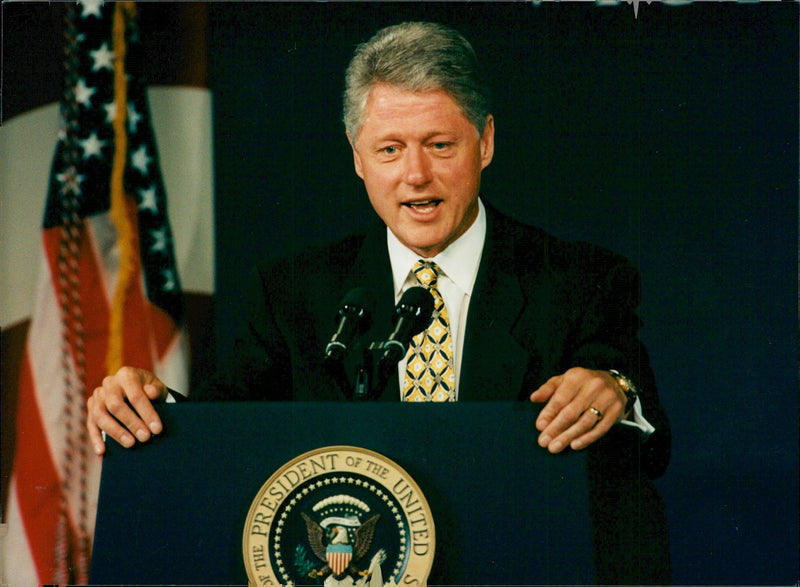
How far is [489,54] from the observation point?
3225mm

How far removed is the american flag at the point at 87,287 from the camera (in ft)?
10.4

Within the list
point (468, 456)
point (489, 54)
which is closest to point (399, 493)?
point (468, 456)

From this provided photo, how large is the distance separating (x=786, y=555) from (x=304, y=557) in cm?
202

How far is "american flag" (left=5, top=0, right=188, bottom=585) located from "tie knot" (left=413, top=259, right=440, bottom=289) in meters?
1.15

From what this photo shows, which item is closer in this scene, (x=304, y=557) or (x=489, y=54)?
(x=304, y=557)

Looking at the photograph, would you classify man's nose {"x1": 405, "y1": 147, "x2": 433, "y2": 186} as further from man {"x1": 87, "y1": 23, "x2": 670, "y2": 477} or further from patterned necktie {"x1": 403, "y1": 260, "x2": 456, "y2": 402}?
patterned necktie {"x1": 403, "y1": 260, "x2": 456, "y2": 402}

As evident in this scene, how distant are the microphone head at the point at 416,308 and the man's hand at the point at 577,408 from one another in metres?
0.26

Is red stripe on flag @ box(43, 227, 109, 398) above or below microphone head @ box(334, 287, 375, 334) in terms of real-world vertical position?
above

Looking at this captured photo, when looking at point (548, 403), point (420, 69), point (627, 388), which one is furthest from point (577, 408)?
point (420, 69)

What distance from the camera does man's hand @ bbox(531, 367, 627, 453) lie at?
5.43ft

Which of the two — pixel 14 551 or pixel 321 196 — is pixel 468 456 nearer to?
pixel 321 196

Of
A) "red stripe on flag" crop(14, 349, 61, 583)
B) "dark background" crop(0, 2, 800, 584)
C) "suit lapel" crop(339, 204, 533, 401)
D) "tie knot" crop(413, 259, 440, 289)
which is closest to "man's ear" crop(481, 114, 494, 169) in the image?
"dark background" crop(0, 2, 800, 584)

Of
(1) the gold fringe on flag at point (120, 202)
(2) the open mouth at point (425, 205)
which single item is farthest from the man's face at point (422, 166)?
(1) the gold fringe on flag at point (120, 202)

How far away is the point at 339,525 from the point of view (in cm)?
165
